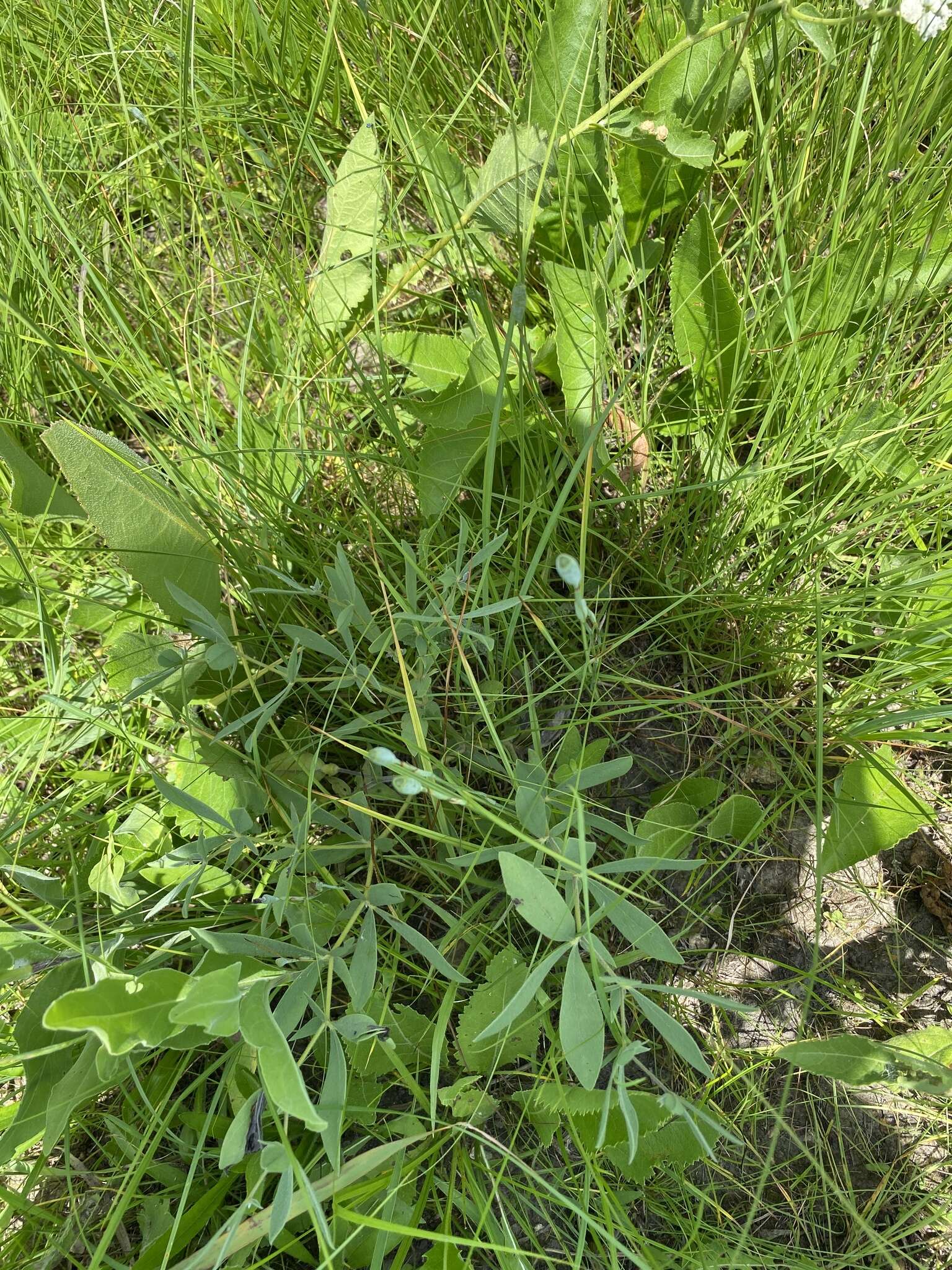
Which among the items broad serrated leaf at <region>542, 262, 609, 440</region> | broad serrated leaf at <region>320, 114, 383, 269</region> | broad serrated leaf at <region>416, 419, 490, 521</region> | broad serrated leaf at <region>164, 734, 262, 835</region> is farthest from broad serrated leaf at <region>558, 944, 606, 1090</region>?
broad serrated leaf at <region>320, 114, 383, 269</region>

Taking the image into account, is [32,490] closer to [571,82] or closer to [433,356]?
[433,356]

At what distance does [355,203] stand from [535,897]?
1155 millimetres

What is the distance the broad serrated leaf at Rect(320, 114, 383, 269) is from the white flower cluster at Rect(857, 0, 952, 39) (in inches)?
28.7

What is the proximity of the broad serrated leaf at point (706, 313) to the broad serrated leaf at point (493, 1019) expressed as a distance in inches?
32.5

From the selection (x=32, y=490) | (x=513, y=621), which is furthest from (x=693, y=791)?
(x=32, y=490)

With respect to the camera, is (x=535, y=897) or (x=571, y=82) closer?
(x=535, y=897)

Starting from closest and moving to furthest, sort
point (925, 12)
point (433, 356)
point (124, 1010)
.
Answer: point (124, 1010) → point (925, 12) → point (433, 356)

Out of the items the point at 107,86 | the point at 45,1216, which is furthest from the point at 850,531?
the point at 107,86

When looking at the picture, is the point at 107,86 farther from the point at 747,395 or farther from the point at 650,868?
the point at 650,868

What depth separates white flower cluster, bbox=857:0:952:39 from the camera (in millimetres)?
985

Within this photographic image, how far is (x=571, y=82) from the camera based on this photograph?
3.95 ft

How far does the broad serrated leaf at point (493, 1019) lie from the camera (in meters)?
1.07

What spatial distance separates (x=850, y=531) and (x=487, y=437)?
52 cm

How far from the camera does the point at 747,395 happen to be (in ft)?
4.50
